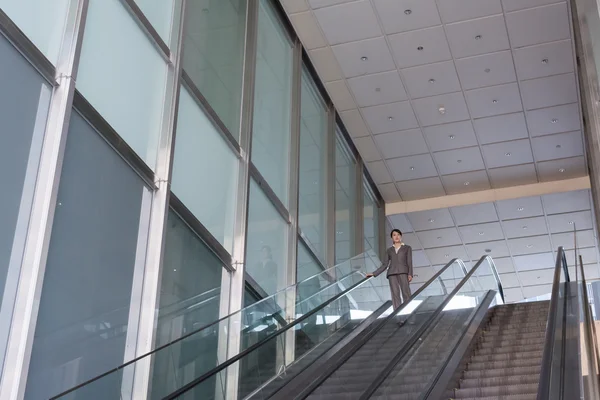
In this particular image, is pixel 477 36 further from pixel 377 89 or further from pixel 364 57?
pixel 377 89

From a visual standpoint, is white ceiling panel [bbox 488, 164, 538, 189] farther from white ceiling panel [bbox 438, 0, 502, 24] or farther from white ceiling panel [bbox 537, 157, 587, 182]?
white ceiling panel [bbox 438, 0, 502, 24]

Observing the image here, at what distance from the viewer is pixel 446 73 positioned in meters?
13.4

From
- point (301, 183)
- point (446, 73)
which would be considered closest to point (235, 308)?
point (301, 183)

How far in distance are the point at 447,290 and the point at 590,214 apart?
9.80m

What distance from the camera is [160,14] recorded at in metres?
7.92

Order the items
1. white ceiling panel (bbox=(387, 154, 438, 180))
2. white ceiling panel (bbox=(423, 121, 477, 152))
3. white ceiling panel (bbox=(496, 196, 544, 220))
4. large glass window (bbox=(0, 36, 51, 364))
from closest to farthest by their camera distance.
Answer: large glass window (bbox=(0, 36, 51, 364)) → white ceiling panel (bbox=(423, 121, 477, 152)) → white ceiling panel (bbox=(387, 154, 438, 180)) → white ceiling panel (bbox=(496, 196, 544, 220))

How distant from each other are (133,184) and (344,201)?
30.0ft

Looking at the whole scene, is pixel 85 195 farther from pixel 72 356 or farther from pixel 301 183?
pixel 301 183

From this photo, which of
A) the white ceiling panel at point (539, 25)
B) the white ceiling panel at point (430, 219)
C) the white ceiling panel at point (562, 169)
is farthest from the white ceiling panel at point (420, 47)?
the white ceiling panel at point (430, 219)

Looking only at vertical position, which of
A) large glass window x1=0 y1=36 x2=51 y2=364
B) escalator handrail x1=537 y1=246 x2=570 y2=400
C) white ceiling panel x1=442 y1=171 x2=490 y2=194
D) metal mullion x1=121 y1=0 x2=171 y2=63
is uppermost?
white ceiling panel x1=442 y1=171 x2=490 y2=194

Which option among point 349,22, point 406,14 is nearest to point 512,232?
point 406,14

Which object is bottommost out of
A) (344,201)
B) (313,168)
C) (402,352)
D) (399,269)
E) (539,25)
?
(402,352)

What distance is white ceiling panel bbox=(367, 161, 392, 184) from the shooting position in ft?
56.1

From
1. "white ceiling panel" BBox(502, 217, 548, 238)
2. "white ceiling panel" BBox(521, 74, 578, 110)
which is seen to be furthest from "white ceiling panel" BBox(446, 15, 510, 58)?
"white ceiling panel" BBox(502, 217, 548, 238)
